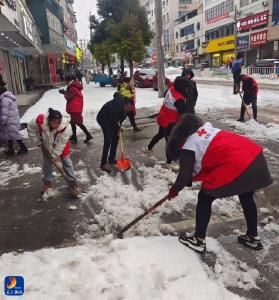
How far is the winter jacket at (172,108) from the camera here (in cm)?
582

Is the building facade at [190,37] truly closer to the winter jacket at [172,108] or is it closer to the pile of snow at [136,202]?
the winter jacket at [172,108]

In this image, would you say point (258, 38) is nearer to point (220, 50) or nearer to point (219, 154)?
point (220, 50)

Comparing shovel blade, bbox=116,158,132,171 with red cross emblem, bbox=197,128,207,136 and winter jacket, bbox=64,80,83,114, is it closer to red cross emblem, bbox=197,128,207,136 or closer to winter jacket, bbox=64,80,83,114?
winter jacket, bbox=64,80,83,114

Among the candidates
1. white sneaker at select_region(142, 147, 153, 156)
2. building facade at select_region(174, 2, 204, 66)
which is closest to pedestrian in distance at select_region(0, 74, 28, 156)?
white sneaker at select_region(142, 147, 153, 156)

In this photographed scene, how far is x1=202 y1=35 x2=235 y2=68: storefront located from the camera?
159 ft

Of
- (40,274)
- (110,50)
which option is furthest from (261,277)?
(110,50)

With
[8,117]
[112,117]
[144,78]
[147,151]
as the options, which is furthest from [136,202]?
[144,78]

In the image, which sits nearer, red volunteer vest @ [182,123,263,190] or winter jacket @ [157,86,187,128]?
red volunteer vest @ [182,123,263,190]

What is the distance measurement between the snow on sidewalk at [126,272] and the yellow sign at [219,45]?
158ft

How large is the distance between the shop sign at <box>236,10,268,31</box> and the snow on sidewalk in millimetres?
41950

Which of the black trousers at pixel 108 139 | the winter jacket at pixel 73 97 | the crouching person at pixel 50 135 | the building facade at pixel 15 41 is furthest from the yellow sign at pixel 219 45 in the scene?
the crouching person at pixel 50 135

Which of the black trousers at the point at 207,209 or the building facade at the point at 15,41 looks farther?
the building facade at the point at 15,41

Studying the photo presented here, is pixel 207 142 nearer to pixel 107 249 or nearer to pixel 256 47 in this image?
pixel 107 249

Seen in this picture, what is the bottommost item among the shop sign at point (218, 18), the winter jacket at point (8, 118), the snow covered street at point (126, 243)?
the snow covered street at point (126, 243)
